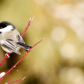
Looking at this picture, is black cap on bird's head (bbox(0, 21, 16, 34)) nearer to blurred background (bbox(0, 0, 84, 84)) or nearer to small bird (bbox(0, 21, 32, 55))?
small bird (bbox(0, 21, 32, 55))

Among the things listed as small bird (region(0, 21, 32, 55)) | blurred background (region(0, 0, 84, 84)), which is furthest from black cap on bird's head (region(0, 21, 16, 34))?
blurred background (region(0, 0, 84, 84))

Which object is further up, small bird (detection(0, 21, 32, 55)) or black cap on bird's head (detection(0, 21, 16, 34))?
black cap on bird's head (detection(0, 21, 16, 34))

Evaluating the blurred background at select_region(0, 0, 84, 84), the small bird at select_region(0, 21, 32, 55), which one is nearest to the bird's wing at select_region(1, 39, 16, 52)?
the small bird at select_region(0, 21, 32, 55)

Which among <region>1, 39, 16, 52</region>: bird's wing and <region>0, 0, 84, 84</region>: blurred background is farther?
<region>0, 0, 84, 84</region>: blurred background

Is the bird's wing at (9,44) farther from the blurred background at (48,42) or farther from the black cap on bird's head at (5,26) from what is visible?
the blurred background at (48,42)

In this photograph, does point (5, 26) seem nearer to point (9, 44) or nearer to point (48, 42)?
point (9, 44)

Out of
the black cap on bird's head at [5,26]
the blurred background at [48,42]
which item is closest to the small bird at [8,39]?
the black cap on bird's head at [5,26]

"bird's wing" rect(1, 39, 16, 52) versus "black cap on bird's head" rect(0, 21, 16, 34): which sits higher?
"black cap on bird's head" rect(0, 21, 16, 34)

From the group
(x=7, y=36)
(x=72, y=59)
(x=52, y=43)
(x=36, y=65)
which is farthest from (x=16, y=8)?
(x=72, y=59)

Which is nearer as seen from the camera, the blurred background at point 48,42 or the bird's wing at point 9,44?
the bird's wing at point 9,44

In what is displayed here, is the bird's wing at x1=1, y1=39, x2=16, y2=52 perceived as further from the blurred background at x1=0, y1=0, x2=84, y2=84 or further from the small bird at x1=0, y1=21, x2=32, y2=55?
the blurred background at x1=0, y1=0, x2=84, y2=84
